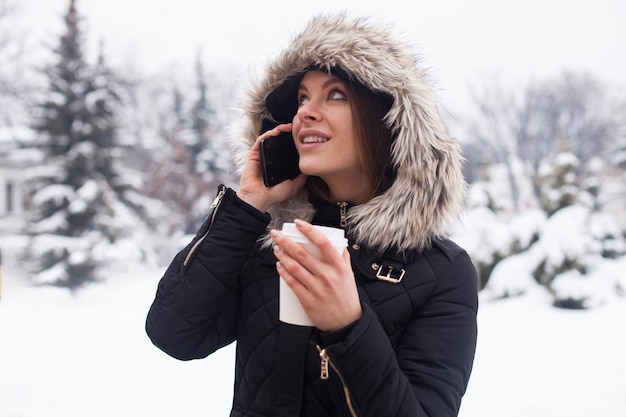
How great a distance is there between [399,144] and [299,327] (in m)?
0.66

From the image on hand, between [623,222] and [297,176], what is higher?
[297,176]

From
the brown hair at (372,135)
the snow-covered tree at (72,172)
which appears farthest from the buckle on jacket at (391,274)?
the snow-covered tree at (72,172)

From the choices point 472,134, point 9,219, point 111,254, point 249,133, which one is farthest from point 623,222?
point 249,133

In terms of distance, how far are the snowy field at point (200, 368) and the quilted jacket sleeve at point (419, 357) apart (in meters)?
4.02

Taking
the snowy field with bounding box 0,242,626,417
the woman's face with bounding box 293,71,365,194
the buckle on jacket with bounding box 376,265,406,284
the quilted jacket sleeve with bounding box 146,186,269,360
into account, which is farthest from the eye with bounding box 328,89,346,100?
the snowy field with bounding box 0,242,626,417

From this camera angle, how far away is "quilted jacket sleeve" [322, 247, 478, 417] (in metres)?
1.15

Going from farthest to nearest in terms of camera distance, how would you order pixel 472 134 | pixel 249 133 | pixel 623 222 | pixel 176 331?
pixel 623 222
pixel 472 134
pixel 249 133
pixel 176 331

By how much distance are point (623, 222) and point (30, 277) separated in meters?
40.5

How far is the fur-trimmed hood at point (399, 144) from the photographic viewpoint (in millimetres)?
1556

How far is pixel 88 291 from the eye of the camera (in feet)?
41.1

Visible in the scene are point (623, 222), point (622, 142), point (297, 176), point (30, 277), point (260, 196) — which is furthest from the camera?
point (623, 222)

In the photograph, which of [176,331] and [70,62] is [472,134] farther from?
[176,331]

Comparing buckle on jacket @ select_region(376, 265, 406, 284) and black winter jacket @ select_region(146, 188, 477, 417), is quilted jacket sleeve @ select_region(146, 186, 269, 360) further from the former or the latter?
buckle on jacket @ select_region(376, 265, 406, 284)

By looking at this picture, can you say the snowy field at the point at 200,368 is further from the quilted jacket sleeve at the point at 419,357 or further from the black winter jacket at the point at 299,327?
the quilted jacket sleeve at the point at 419,357
